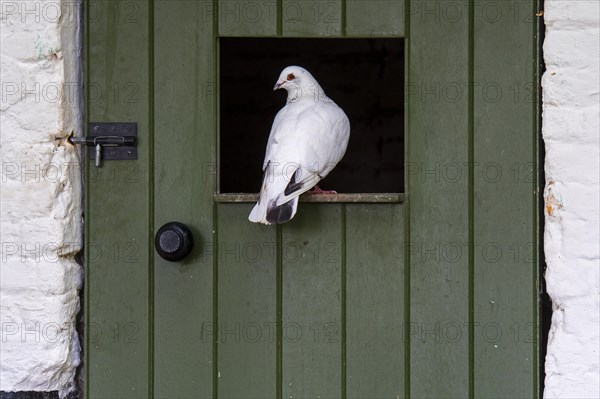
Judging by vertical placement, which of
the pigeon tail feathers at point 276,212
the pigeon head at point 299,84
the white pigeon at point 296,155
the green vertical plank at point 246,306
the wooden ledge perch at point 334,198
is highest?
the pigeon head at point 299,84

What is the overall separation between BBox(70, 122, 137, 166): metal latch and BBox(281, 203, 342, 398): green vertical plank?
442 millimetres

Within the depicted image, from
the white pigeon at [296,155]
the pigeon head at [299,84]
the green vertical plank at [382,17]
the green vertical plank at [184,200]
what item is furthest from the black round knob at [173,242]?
the green vertical plank at [382,17]

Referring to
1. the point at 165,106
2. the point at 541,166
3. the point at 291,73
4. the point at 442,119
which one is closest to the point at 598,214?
the point at 541,166

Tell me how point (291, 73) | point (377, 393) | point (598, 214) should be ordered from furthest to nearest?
point (291, 73)
point (377, 393)
point (598, 214)

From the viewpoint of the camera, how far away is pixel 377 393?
6.08 ft

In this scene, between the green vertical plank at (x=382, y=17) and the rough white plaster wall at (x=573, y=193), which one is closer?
the rough white plaster wall at (x=573, y=193)

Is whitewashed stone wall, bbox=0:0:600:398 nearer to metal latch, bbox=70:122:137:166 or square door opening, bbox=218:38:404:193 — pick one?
metal latch, bbox=70:122:137:166

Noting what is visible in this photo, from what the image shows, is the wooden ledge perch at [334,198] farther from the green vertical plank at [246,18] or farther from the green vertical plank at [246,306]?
the green vertical plank at [246,18]

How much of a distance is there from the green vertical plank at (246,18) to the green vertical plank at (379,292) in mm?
501

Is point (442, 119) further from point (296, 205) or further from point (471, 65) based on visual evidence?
point (296, 205)

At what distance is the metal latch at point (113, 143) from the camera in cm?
185

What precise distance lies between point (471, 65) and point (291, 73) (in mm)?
493

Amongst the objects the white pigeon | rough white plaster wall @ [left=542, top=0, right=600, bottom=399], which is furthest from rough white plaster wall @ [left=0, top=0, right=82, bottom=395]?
rough white plaster wall @ [left=542, top=0, right=600, bottom=399]

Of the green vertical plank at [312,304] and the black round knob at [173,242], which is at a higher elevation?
the black round knob at [173,242]
